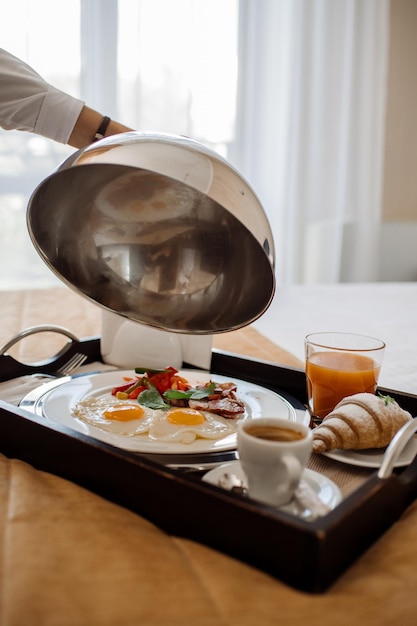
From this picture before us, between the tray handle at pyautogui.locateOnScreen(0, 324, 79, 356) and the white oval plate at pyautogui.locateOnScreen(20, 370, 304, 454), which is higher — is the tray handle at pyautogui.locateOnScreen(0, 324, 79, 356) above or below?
above

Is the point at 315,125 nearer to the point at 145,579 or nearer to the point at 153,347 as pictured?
the point at 153,347

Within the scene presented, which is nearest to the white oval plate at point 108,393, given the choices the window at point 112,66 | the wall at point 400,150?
the window at point 112,66

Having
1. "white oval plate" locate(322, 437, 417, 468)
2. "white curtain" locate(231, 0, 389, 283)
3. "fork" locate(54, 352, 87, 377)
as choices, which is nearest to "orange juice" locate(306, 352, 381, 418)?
"white oval plate" locate(322, 437, 417, 468)

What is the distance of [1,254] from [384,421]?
8.93 ft

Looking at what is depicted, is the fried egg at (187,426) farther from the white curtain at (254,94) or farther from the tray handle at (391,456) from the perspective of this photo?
the white curtain at (254,94)

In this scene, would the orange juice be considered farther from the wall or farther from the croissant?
the wall

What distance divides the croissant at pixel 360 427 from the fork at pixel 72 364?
21.9 inches

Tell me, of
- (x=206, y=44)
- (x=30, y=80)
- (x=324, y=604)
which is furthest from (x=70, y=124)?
(x=206, y=44)

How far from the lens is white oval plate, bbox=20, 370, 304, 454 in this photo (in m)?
0.75

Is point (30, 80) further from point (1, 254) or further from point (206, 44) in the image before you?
point (206, 44)

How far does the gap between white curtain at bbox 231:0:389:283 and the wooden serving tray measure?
2.90 meters

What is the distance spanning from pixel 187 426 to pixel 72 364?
432 millimetres

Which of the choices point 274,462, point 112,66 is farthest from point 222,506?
point 112,66

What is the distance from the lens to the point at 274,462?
0.58 meters
